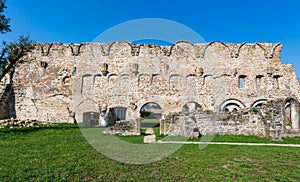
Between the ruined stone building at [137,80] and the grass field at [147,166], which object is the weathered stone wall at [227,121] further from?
the ruined stone building at [137,80]


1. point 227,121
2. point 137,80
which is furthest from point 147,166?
point 137,80

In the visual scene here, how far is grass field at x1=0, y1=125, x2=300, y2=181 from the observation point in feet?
13.2

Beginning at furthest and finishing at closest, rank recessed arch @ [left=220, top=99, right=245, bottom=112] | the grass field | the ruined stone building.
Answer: recessed arch @ [left=220, top=99, right=245, bottom=112] → the ruined stone building → the grass field

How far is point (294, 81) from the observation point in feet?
54.0

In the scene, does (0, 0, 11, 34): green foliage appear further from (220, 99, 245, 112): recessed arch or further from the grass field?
(220, 99, 245, 112): recessed arch

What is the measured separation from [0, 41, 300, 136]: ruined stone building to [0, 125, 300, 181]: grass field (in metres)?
10.5

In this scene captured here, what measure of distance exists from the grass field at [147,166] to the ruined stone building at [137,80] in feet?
34.5

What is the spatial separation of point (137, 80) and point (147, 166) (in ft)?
39.9

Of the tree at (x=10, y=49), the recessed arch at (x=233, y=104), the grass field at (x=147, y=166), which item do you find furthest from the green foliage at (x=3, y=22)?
the recessed arch at (x=233, y=104)

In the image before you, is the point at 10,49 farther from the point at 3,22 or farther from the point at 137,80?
the point at 137,80

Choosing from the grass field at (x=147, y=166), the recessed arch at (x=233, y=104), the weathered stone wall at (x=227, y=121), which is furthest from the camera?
the recessed arch at (x=233, y=104)

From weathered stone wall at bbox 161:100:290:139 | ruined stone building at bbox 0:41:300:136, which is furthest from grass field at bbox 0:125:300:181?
ruined stone building at bbox 0:41:300:136

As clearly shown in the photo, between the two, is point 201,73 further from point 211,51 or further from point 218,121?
point 218,121

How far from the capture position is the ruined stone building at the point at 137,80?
16344mm
